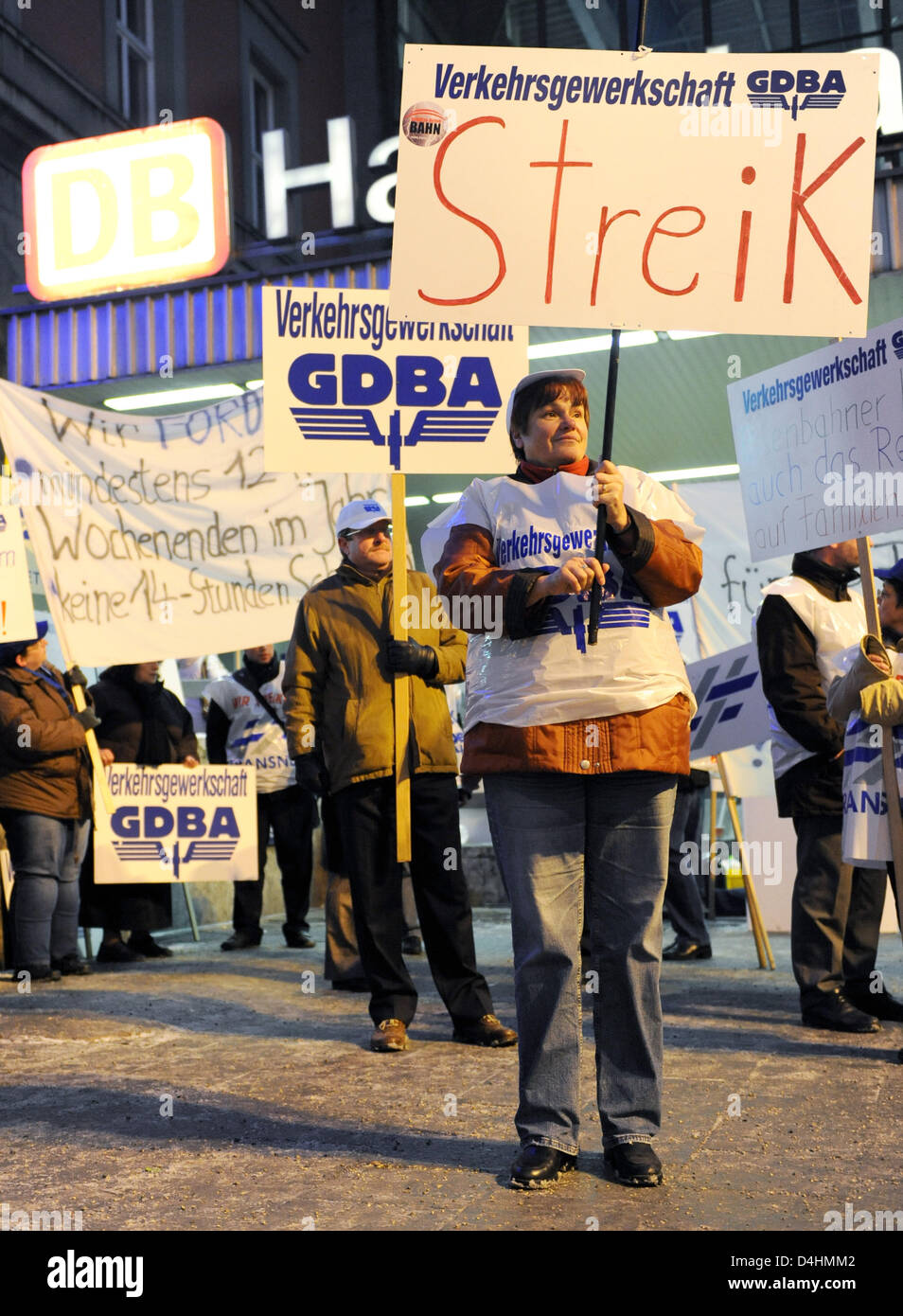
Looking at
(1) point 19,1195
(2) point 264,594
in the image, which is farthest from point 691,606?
(1) point 19,1195

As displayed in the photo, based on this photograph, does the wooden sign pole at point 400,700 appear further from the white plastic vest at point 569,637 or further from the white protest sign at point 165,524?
the white protest sign at point 165,524

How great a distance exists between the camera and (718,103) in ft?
11.8

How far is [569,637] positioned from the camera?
11.2ft

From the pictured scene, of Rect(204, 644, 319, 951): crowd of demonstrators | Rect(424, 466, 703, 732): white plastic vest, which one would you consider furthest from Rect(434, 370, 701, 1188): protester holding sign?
Rect(204, 644, 319, 951): crowd of demonstrators

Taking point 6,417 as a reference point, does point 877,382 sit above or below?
below

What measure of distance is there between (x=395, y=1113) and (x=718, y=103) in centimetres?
296

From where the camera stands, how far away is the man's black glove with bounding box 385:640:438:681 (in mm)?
5172

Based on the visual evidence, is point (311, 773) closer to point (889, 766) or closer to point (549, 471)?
point (889, 766)

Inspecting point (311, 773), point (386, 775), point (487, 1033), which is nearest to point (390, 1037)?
point (487, 1033)

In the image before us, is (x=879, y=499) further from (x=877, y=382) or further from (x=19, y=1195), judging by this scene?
(x=19, y=1195)

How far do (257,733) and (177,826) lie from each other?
133 centimetres

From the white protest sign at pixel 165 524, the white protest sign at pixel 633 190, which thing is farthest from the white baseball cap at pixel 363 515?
the white protest sign at pixel 633 190

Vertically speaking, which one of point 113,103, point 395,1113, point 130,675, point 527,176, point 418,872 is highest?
point 113,103

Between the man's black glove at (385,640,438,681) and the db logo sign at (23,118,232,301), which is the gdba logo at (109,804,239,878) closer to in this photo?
the man's black glove at (385,640,438,681)
